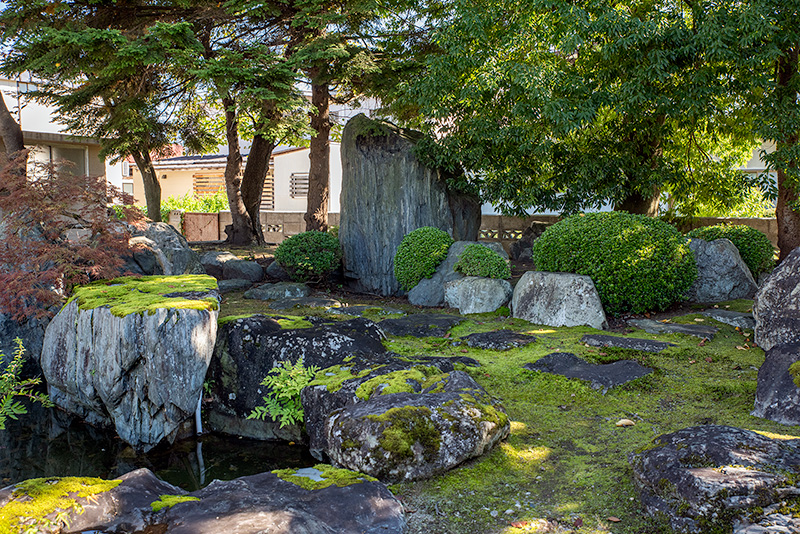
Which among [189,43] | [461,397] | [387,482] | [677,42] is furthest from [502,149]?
[387,482]

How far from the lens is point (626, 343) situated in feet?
23.8

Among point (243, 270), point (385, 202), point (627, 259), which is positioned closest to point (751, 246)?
point (627, 259)

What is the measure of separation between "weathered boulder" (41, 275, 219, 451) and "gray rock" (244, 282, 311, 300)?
4750 millimetres

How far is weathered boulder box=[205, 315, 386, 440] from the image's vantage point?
20.1ft

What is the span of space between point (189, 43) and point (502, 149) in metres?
6.24

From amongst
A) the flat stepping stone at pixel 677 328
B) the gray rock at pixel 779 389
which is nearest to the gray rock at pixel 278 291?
the flat stepping stone at pixel 677 328

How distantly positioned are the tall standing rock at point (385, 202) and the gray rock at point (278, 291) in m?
1.32

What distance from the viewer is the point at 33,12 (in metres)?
12.1

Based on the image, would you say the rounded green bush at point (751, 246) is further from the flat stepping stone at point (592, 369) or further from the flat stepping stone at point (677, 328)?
the flat stepping stone at point (592, 369)

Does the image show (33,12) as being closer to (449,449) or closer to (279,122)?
(279,122)

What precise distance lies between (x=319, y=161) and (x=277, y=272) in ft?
10.5

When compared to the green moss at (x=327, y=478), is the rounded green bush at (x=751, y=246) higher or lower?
higher

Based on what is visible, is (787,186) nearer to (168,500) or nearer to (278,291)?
(278,291)

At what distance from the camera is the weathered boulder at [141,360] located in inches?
221
